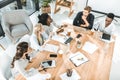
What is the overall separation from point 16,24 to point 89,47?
2.15 m

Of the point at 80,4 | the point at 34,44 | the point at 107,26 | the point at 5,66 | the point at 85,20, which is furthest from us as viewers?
the point at 80,4

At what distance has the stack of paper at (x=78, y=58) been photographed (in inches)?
110

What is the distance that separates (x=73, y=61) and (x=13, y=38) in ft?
6.18

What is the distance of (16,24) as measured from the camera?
13.9 ft

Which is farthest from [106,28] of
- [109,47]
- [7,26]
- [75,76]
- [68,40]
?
[7,26]

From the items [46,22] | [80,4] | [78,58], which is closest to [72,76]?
[78,58]

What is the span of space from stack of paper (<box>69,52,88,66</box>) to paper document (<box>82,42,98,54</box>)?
17 cm

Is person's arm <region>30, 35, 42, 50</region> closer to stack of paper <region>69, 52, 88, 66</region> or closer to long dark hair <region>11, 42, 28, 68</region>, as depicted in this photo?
long dark hair <region>11, 42, 28, 68</region>

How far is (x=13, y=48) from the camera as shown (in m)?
2.93

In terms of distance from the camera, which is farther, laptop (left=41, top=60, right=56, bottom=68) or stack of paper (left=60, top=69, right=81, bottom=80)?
laptop (left=41, top=60, right=56, bottom=68)

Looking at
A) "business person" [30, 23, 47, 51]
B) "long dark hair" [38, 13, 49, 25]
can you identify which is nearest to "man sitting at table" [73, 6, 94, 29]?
"long dark hair" [38, 13, 49, 25]

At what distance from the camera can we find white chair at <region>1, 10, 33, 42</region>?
3.99 meters

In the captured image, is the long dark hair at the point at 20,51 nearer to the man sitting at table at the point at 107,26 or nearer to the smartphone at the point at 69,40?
the smartphone at the point at 69,40

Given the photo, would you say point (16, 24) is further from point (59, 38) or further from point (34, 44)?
point (59, 38)
